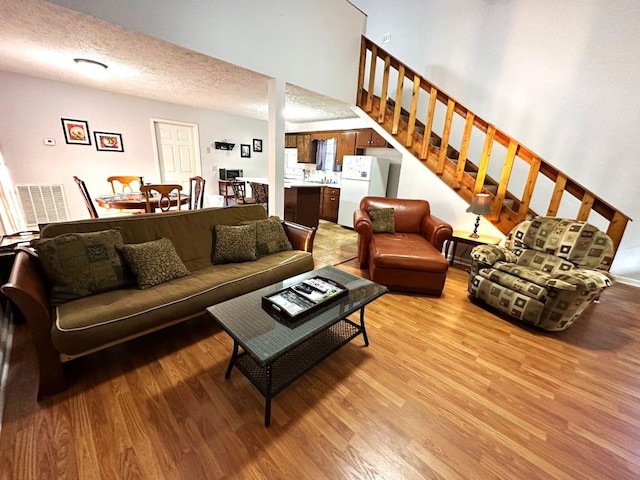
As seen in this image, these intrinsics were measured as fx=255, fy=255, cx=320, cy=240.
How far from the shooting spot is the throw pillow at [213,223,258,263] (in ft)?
7.53

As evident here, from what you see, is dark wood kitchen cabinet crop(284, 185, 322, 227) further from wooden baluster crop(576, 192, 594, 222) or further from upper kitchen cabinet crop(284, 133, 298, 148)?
wooden baluster crop(576, 192, 594, 222)

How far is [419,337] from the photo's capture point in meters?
2.05

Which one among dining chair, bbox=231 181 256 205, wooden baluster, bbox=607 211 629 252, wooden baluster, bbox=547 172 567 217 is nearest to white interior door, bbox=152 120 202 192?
dining chair, bbox=231 181 256 205

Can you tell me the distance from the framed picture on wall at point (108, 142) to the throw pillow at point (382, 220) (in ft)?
15.5

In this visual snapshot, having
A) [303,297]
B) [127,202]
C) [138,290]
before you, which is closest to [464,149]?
[303,297]

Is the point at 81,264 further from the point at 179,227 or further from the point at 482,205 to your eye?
the point at 482,205

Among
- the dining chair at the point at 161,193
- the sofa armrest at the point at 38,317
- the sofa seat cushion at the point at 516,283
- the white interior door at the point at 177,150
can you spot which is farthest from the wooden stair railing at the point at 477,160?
the sofa armrest at the point at 38,317

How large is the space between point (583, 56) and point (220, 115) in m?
6.19

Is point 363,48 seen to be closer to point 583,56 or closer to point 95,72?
point 583,56

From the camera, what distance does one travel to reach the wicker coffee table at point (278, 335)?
1.24 metres

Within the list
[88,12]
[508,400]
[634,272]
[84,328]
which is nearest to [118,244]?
[84,328]

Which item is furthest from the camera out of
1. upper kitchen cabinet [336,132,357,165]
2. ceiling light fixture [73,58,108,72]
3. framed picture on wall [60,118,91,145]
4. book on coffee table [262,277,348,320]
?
upper kitchen cabinet [336,132,357,165]

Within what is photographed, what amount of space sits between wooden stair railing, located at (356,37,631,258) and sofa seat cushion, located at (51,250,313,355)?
8.91ft

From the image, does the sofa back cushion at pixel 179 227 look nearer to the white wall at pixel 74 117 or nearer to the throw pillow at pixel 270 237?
the throw pillow at pixel 270 237
